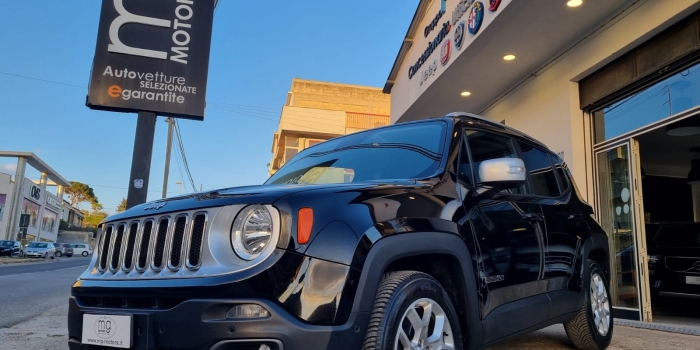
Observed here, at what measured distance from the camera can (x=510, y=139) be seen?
4070 mm

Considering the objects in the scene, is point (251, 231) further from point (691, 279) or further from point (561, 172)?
point (691, 279)

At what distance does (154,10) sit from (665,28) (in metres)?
7.53

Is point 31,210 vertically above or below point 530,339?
above


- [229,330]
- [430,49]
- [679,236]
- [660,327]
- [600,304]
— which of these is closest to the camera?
[229,330]

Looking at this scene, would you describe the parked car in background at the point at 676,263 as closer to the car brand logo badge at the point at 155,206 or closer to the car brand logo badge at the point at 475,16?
the car brand logo badge at the point at 475,16

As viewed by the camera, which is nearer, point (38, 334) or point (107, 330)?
point (107, 330)

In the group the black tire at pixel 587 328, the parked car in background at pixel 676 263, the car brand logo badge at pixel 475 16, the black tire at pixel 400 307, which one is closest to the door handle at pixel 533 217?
the black tire at pixel 587 328

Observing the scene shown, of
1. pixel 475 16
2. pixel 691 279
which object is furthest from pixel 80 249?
pixel 691 279

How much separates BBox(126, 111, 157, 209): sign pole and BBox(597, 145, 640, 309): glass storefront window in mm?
7180

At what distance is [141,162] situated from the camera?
8.26 m

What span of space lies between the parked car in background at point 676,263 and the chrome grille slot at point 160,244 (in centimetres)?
861

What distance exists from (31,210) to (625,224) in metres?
60.1

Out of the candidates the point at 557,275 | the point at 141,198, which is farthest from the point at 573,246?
the point at 141,198

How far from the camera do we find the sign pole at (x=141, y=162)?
8.06m
